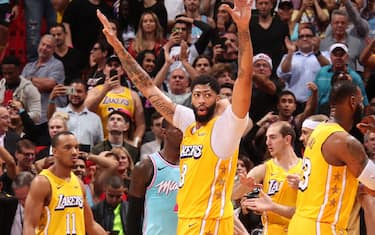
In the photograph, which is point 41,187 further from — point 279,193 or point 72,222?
point 279,193

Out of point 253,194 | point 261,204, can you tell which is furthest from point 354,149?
point 253,194

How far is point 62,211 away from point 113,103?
4255 mm

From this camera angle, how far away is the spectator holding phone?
13.6 metres

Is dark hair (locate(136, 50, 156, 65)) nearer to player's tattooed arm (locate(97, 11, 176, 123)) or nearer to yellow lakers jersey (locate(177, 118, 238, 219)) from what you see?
player's tattooed arm (locate(97, 11, 176, 123))

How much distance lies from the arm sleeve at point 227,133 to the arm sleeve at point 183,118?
456 mm

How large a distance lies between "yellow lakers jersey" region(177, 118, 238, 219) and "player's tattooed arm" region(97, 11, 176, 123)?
69 centimetres

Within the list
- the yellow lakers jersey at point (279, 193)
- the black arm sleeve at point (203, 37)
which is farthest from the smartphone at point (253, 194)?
the black arm sleeve at point (203, 37)

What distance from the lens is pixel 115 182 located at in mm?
11148

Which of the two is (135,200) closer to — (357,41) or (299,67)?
(299,67)

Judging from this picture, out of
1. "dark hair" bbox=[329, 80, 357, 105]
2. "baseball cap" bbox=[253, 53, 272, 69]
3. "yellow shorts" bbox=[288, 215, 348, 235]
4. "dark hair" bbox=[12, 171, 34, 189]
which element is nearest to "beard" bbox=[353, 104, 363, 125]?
"dark hair" bbox=[329, 80, 357, 105]

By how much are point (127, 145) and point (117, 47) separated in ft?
14.7

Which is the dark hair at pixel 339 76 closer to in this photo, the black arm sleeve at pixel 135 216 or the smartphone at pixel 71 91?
the smartphone at pixel 71 91

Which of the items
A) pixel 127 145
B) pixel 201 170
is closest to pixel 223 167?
pixel 201 170

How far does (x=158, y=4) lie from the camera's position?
15.9 meters
